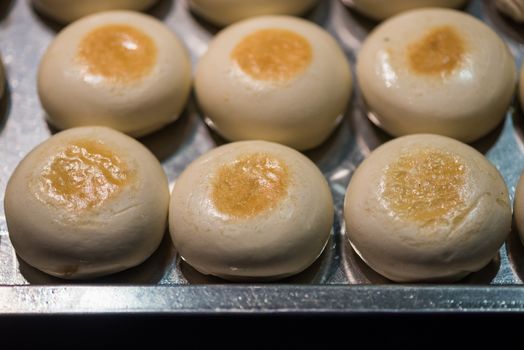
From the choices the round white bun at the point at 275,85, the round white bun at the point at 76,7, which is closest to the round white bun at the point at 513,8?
the round white bun at the point at 275,85

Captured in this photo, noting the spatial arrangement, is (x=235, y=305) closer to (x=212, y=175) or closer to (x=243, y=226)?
(x=243, y=226)

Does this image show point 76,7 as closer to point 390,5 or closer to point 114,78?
point 114,78

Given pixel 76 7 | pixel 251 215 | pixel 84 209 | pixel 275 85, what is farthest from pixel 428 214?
pixel 76 7

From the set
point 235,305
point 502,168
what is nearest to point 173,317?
point 235,305

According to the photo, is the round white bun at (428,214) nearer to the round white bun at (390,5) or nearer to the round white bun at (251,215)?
the round white bun at (251,215)

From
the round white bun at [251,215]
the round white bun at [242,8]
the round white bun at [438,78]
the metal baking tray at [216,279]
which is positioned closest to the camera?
the metal baking tray at [216,279]

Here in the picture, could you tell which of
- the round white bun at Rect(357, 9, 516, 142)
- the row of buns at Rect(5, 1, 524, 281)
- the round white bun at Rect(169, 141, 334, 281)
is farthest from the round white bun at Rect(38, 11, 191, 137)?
the round white bun at Rect(357, 9, 516, 142)

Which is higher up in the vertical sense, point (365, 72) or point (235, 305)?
point (365, 72)
